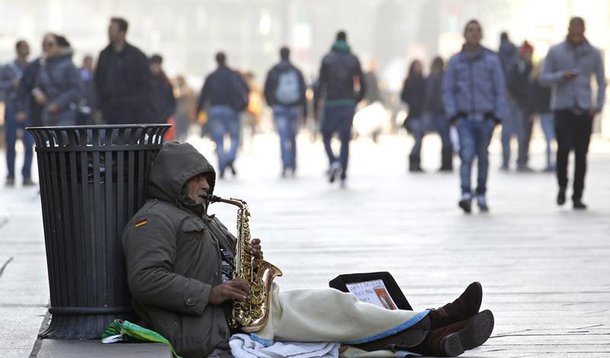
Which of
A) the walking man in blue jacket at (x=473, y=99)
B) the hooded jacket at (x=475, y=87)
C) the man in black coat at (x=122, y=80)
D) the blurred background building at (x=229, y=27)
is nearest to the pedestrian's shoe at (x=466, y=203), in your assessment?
the walking man in blue jacket at (x=473, y=99)

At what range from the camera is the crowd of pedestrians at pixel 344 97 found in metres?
15.8

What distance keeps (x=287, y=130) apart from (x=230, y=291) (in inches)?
701

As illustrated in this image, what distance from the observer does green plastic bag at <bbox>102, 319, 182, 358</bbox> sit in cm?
672

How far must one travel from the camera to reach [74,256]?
23.3 feet

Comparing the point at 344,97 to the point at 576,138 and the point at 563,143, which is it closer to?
the point at 563,143

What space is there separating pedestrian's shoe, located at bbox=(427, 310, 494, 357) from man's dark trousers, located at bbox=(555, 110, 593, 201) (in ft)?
28.4

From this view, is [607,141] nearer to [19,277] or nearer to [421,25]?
[19,277]

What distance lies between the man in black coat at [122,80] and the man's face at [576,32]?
→ 412cm

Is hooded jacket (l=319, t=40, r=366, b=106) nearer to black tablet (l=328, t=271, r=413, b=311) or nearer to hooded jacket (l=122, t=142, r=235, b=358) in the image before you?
black tablet (l=328, t=271, r=413, b=311)

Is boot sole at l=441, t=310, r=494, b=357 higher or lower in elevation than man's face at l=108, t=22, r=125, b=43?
lower

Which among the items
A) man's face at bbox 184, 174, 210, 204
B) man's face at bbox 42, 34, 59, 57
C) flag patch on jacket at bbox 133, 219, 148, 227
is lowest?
man's face at bbox 42, 34, 59, 57

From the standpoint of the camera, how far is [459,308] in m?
7.31

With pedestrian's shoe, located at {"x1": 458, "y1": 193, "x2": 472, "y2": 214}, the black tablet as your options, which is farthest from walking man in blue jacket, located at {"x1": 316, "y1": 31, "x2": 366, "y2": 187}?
the black tablet

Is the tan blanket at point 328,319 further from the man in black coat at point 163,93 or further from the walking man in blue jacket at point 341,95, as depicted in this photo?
the man in black coat at point 163,93
